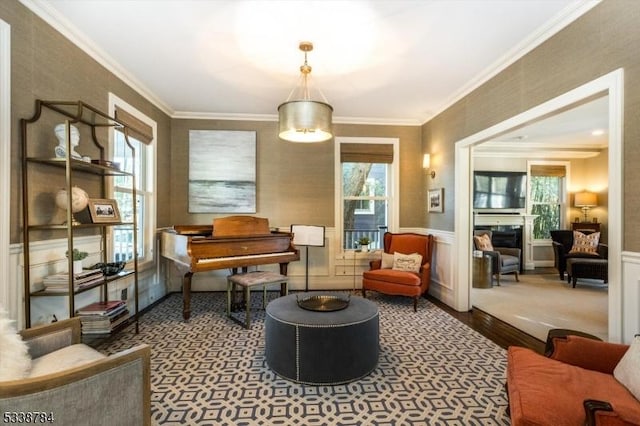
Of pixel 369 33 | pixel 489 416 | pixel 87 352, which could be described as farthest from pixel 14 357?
pixel 369 33

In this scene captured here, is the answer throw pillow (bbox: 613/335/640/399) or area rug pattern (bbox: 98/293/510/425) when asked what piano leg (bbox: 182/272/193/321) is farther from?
throw pillow (bbox: 613/335/640/399)

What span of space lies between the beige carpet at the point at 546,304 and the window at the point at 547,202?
5.18ft

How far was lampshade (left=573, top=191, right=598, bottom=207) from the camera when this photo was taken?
675 cm

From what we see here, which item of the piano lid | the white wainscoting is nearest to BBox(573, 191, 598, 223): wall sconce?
the white wainscoting

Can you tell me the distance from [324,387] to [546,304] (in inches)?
146

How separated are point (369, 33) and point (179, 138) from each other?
3511 mm

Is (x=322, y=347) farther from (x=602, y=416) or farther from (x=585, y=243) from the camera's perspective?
(x=585, y=243)

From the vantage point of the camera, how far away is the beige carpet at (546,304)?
358 cm

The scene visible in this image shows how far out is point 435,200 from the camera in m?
4.70

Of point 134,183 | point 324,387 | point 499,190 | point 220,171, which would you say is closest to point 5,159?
point 134,183

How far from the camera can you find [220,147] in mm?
4988

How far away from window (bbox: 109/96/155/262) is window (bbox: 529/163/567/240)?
7.62 metres

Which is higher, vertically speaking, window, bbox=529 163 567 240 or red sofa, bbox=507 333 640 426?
window, bbox=529 163 567 240

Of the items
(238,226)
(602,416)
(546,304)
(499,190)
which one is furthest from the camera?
(499,190)
